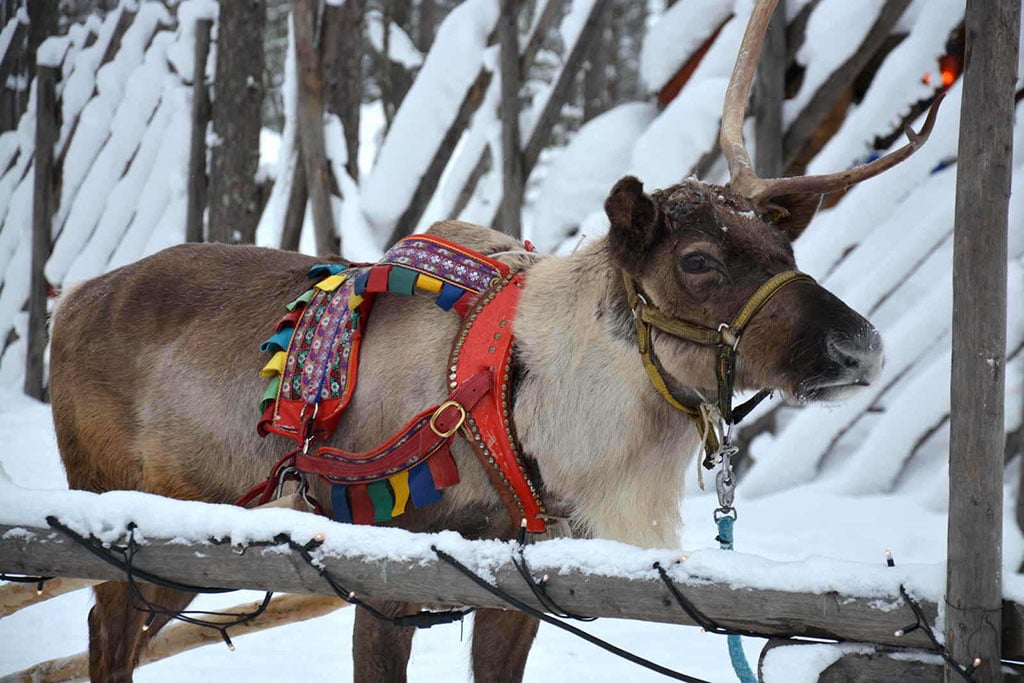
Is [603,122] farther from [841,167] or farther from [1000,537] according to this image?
[1000,537]

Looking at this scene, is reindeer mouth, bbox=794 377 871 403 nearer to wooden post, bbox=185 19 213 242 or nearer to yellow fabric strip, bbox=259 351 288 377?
yellow fabric strip, bbox=259 351 288 377

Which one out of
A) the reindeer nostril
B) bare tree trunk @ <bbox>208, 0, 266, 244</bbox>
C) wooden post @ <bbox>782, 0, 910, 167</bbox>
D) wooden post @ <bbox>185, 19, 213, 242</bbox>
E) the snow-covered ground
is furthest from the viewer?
wooden post @ <bbox>185, 19, 213, 242</bbox>

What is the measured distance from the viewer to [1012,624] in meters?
1.92

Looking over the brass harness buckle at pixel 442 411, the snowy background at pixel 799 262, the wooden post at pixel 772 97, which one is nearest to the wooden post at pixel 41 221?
the snowy background at pixel 799 262

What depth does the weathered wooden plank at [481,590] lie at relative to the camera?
1902 millimetres

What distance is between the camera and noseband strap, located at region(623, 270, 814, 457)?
7.63ft

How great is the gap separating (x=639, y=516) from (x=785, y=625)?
27.8 inches

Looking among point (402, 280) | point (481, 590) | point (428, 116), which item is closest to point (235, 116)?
point (428, 116)

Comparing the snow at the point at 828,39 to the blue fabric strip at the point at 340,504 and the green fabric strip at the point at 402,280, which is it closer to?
the green fabric strip at the point at 402,280

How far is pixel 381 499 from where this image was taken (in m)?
2.62

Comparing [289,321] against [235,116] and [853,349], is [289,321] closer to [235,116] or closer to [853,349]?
[853,349]

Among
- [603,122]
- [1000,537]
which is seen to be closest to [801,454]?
[603,122]

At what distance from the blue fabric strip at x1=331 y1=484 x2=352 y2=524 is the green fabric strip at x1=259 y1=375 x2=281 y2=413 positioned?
32cm

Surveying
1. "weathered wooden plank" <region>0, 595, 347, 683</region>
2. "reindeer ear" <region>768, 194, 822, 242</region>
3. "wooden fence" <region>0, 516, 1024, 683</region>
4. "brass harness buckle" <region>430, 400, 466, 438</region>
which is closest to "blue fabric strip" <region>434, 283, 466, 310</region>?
"brass harness buckle" <region>430, 400, 466, 438</region>
